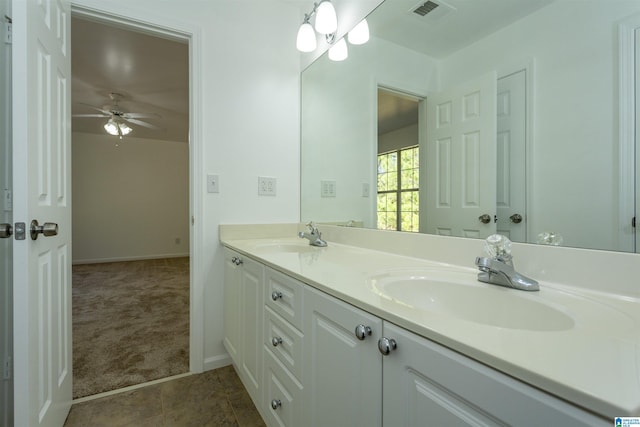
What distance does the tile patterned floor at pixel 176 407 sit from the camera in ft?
4.28

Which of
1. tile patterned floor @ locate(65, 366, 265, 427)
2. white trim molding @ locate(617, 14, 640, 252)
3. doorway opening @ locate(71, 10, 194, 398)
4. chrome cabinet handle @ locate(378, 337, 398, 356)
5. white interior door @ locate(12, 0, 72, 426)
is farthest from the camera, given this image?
doorway opening @ locate(71, 10, 194, 398)

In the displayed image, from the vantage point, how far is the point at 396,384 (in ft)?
1.80

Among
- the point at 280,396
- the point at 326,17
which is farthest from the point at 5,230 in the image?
the point at 326,17

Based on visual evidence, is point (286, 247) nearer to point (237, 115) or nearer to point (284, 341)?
point (284, 341)

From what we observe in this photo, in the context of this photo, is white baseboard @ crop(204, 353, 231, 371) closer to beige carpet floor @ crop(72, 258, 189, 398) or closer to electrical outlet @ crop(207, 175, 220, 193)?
beige carpet floor @ crop(72, 258, 189, 398)

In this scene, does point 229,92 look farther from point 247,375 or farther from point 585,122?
point 585,122

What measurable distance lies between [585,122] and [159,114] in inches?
177

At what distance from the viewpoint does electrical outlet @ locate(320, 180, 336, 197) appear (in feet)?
6.07

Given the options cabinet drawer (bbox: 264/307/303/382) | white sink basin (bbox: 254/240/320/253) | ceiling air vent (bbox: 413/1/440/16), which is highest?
ceiling air vent (bbox: 413/1/440/16)

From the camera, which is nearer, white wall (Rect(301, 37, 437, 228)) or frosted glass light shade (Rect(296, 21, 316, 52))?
white wall (Rect(301, 37, 437, 228))

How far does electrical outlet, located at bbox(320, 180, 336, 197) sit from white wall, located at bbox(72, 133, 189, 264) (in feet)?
14.7

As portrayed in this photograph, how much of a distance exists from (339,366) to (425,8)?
4.51 ft

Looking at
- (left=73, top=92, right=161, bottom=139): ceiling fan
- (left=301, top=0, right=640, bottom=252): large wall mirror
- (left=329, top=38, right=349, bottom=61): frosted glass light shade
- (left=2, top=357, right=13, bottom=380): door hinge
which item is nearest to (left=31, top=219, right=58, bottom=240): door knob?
(left=2, top=357, right=13, bottom=380): door hinge

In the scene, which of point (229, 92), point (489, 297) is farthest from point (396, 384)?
point (229, 92)
